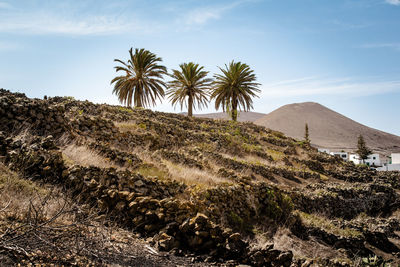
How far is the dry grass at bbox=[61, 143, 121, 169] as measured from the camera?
674cm

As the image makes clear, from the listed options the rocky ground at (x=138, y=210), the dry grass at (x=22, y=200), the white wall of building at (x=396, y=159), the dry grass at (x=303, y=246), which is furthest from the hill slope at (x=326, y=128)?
the dry grass at (x=22, y=200)

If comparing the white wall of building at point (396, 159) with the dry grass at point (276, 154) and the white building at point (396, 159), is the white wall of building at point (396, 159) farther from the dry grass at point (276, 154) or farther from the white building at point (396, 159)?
the dry grass at point (276, 154)

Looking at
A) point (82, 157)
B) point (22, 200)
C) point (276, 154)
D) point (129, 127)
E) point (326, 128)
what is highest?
point (326, 128)

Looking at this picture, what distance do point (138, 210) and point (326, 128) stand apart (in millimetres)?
144273

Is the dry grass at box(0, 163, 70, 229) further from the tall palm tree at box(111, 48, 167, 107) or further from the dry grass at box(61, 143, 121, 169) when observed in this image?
the tall palm tree at box(111, 48, 167, 107)

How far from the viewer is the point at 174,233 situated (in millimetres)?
5051

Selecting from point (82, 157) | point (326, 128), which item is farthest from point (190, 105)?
point (326, 128)

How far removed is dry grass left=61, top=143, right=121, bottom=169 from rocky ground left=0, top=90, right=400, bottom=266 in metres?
0.03

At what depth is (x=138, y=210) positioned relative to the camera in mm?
5340

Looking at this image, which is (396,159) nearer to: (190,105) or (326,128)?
(190,105)

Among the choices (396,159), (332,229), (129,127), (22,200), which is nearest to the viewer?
(22,200)

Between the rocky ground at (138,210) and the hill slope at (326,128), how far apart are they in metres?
106

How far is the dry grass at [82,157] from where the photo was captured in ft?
22.1

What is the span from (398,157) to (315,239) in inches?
2507
